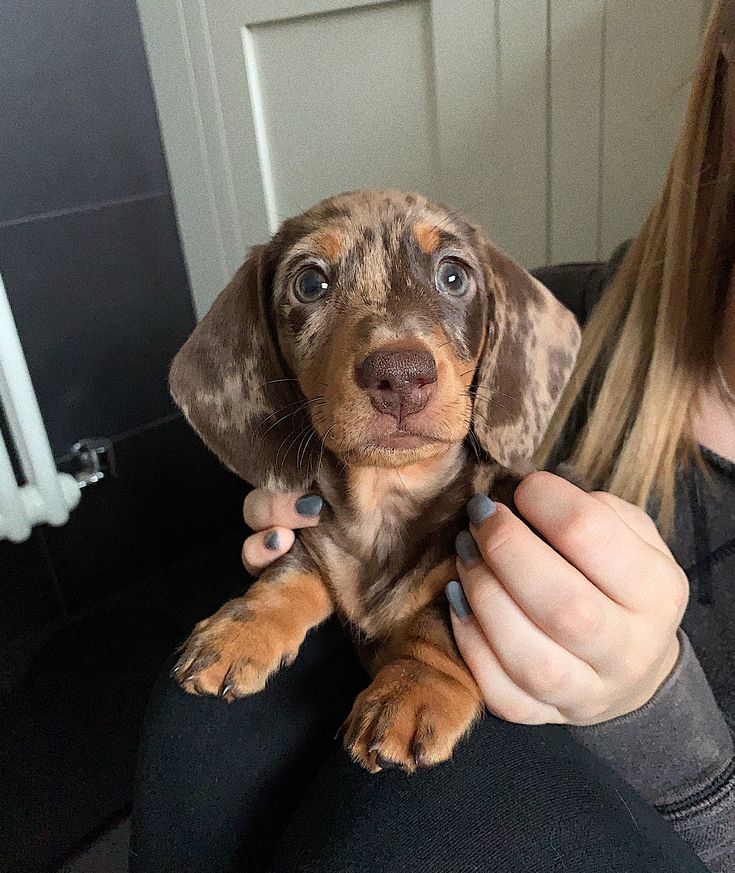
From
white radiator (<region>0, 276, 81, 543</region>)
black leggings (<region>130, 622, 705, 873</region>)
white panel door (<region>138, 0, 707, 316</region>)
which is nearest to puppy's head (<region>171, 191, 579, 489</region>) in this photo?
black leggings (<region>130, 622, 705, 873</region>)

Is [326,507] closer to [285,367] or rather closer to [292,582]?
[292,582]

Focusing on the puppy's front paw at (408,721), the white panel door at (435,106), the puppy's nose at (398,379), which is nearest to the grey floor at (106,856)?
the puppy's front paw at (408,721)

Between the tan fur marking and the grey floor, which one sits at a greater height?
the tan fur marking

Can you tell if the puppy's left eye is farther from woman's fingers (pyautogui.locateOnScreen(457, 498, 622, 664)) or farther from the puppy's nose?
woman's fingers (pyautogui.locateOnScreen(457, 498, 622, 664))

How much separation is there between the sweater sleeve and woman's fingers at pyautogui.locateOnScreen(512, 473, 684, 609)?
0.49 feet

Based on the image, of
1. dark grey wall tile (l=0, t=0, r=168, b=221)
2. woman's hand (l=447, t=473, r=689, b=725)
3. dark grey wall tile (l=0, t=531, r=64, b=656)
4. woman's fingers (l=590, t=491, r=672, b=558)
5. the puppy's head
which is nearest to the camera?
woman's hand (l=447, t=473, r=689, b=725)

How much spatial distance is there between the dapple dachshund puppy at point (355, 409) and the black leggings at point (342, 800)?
7 cm

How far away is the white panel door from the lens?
1.53 m

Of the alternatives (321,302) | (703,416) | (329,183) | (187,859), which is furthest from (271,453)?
(329,183)

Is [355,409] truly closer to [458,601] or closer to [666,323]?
[458,601]

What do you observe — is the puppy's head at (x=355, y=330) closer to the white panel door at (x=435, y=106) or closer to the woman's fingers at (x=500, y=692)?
the woman's fingers at (x=500, y=692)

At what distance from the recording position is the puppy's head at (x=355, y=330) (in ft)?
3.51

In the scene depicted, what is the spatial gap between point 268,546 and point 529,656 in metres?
0.49

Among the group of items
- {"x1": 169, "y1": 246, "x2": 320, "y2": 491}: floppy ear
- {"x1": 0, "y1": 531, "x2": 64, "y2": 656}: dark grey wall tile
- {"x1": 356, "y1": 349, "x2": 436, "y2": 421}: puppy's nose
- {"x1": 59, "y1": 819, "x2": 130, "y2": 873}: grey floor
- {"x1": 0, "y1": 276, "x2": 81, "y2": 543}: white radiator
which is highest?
{"x1": 356, "y1": 349, "x2": 436, "y2": 421}: puppy's nose
